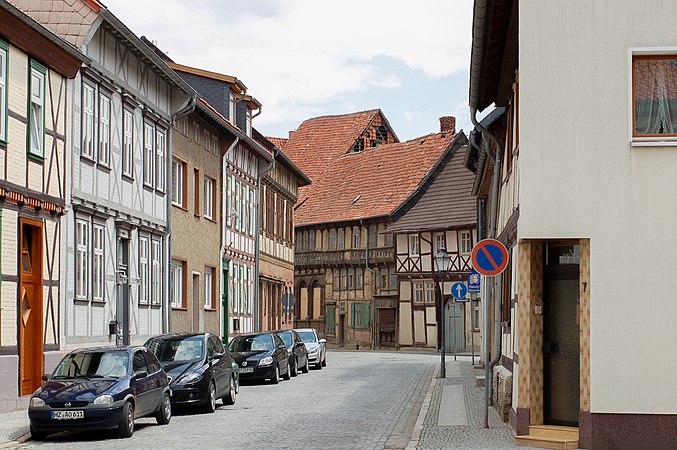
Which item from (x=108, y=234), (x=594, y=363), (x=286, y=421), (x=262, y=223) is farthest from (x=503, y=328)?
(x=262, y=223)

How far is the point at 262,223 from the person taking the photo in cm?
4950

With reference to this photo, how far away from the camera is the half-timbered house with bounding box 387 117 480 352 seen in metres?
64.6

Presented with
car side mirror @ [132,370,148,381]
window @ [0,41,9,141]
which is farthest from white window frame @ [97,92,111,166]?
car side mirror @ [132,370,148,381]

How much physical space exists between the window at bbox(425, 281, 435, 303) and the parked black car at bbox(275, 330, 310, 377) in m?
28.2

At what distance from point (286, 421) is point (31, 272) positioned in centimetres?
656

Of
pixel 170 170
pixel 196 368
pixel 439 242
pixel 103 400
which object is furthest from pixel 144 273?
pixel 439 242

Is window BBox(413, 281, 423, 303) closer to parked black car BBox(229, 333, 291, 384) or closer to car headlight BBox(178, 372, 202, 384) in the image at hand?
parked black car BBox(229, 333, 291, 384)

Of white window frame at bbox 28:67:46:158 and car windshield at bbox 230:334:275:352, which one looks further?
car windshield at bbox 230:334:275:352

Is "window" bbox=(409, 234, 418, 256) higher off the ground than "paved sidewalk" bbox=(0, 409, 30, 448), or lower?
higher

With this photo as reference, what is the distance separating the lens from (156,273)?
107 feet

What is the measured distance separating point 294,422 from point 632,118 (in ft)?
26.6

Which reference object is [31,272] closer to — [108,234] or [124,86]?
[108,234]

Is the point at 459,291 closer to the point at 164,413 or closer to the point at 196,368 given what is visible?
the point at 196,368

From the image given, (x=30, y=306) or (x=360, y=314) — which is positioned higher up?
(x=30, y=306)
